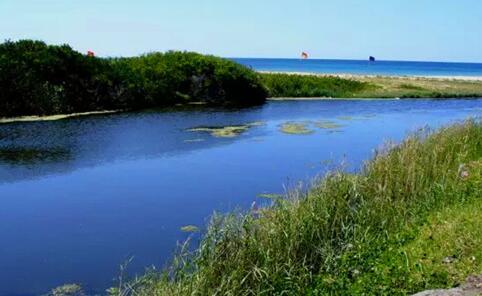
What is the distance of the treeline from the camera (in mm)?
26938

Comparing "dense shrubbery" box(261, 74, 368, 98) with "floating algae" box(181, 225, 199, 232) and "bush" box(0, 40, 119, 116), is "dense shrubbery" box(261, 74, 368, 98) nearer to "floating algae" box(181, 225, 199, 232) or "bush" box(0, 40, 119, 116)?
"bush" box(0, 40, 119, 116)

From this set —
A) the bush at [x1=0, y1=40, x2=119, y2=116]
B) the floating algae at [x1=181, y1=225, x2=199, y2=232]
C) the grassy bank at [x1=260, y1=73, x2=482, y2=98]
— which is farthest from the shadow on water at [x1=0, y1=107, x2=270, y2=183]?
the grassy bank at [x1=260, y1=73, x2=482, y2=98]

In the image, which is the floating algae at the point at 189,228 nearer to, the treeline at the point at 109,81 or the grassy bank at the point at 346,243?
the grassy bank at the point at 346,243

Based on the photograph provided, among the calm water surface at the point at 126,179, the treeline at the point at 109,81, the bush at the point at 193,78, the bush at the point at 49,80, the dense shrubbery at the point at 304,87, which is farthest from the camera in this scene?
the dense shrubbery at the point at 304,87

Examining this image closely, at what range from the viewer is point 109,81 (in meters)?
30.6

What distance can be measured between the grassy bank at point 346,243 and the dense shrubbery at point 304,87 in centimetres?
3199

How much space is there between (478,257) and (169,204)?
21.9 ft

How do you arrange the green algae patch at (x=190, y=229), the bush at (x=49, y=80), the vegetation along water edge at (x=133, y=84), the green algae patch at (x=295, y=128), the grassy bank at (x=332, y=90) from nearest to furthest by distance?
the green algae patch at (x=190, y=229)
the green algae patch at (x=295, y=128)
the bush at (x=49, y=80)
the vegetation along water edge at (x=133, y=84)
the grassy bank at (x=332, y=90)

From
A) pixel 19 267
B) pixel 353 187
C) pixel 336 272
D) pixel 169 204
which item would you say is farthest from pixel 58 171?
pixel 336 272

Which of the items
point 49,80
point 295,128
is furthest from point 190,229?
point 49,80

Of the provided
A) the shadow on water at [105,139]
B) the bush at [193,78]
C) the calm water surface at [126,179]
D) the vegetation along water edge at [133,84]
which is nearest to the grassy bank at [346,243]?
the calm water surface at [126,179]

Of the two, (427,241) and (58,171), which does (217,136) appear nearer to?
(58,171)

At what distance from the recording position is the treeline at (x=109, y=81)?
88.4 feet

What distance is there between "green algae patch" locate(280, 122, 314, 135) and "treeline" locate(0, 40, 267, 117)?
10039 millimetres
